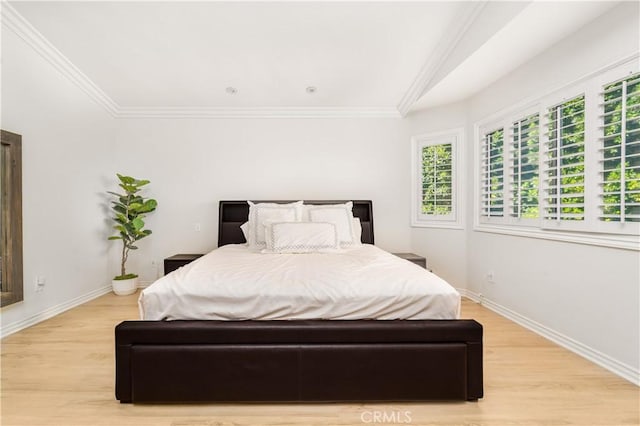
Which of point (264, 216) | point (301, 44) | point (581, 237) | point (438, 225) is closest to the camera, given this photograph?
point (581, 237)

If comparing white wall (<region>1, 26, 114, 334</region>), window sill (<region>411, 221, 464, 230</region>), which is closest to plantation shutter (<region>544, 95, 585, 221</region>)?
window sill (<region>411, 221, 464, 230</region>)

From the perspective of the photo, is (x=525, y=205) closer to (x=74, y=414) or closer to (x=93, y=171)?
(x=74, y=414)

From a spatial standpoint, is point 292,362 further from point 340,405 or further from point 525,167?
point 525,167

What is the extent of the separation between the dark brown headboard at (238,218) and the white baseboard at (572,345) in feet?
5.21

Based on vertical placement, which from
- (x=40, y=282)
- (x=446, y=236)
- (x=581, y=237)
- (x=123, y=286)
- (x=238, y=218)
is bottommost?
(x=123, y=286)

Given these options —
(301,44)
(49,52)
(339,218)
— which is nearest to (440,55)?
(301,44)

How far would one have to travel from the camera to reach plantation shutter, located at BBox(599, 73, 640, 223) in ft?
6.46

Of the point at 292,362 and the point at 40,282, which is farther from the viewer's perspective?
the point at 40,282

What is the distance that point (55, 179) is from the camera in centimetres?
318

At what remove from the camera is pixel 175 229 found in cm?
425

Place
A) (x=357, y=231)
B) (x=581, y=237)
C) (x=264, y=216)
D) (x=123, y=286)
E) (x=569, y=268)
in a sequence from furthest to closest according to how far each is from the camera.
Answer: (x=123, y=286) → (x=357, y=231) → (x=264, y=216) → (x=569, y=268) → (x=581, y=237)

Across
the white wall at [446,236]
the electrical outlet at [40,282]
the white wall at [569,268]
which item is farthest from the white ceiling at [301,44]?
the electrical outlet at [40,282]

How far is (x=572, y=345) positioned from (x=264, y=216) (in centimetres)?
296

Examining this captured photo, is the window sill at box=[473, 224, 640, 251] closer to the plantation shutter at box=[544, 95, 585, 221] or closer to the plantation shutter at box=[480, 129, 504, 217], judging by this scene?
the plantation shutter at box=[544, 95, 585, 221]
